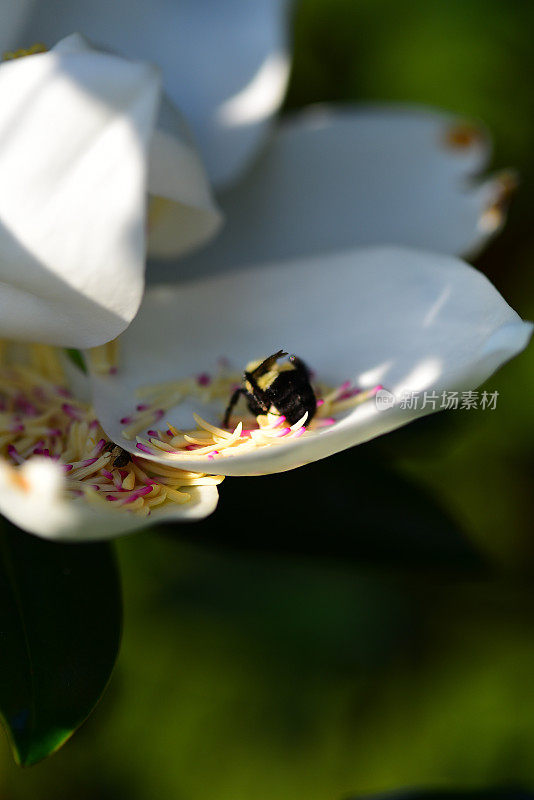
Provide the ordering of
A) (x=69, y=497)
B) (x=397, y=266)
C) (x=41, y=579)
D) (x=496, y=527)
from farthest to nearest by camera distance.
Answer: (x=496, y=527) → (x=397, y=266) → (x=41, y=579) → (x=69, y=497)

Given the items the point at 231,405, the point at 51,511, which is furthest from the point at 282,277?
the point at 51,511

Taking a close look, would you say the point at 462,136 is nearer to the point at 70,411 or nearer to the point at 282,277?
the point at 282,277

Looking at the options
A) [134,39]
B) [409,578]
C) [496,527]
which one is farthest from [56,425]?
[496,527]

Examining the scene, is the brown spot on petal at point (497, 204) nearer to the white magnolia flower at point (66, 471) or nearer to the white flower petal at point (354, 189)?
the white flower petal at point (354, 189)

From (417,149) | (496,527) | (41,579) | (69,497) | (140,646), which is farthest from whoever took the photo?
(496,527)

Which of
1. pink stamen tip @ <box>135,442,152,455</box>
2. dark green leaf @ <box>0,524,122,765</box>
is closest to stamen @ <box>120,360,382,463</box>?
pink stamen tip @ <box>135,442,152,455</box>

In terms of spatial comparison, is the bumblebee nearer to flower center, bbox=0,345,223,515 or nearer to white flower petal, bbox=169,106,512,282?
flower center, bbox=0,345,223,515

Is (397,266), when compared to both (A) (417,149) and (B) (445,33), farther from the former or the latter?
(B) (445,33)
